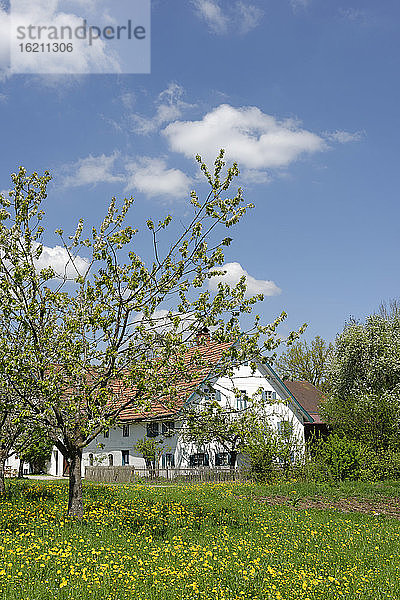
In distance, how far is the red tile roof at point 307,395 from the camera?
197 ft

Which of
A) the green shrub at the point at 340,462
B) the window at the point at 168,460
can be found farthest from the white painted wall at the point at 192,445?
the green shrub at the point at 340,462

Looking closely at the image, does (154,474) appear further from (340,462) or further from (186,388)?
(186,388)

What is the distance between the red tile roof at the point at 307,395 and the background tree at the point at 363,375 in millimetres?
19876

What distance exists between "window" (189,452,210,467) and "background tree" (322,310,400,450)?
10.7 metres

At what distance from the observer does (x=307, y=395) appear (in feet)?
206

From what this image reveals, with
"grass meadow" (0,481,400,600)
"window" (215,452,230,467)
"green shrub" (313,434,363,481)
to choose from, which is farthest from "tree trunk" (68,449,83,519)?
"window" (215,452,230,467)

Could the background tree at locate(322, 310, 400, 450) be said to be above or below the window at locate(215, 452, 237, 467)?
above

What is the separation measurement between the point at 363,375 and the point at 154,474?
1534cm

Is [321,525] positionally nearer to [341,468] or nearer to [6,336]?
[6,336]

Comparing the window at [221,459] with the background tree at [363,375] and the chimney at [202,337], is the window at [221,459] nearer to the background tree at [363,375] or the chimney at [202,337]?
the background tree at [363,375]

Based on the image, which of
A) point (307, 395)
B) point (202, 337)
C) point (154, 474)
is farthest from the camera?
point (307, 395)

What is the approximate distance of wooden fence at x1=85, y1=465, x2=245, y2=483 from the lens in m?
34.8

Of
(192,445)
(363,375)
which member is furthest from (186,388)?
(192,445)

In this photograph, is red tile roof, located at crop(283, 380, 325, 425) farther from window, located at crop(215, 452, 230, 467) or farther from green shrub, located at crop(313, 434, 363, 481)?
green shrub, located at crop(313, 434, 363, 481)
